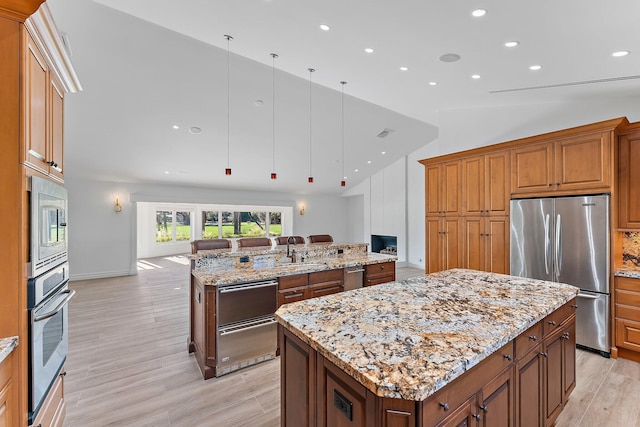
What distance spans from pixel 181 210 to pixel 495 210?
411 inches

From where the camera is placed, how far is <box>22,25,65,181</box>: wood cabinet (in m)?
1.30

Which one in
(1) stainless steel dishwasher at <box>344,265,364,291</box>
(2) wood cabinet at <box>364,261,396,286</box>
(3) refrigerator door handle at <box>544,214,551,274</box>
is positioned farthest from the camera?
(2) wood cabinet at <box>364,261,396,286</box>

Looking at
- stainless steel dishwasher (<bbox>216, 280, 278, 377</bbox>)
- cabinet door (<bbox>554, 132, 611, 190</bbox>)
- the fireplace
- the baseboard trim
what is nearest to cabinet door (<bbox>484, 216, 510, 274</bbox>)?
cabinet door (<bbox>554, 132, 611, 190</bbox>)

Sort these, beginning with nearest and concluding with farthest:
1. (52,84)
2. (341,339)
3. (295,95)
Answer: (341,339), (52,84), (295,95)

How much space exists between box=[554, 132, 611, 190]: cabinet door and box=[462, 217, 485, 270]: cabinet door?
3.29 ft

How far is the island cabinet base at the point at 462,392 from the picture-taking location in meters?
0.97

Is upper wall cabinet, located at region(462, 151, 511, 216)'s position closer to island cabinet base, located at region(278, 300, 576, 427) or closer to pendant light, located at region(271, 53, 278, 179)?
island cabinet base, located at region(278, 300, 576, 427)

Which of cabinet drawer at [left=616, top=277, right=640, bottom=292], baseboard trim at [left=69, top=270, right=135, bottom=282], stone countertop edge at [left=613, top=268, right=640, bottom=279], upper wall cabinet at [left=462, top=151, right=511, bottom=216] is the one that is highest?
upper wall cabinet at [left=462, top=151, right=511, bottom=216]

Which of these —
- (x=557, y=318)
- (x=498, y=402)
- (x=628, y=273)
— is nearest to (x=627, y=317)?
(x=628, y=273)

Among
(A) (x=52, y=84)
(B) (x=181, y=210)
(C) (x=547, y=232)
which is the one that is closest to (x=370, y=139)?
(C) (x=547, y=232)

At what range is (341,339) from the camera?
1197mm

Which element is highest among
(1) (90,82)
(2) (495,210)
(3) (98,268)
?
(1) (90,82)

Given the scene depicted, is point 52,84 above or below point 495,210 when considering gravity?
above

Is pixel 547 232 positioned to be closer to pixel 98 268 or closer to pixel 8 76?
pixel 8 76
